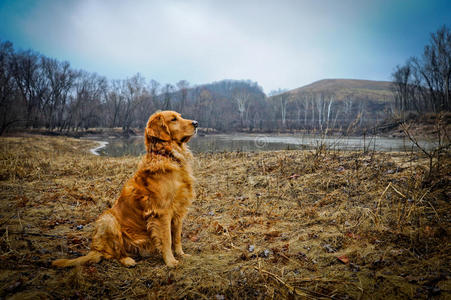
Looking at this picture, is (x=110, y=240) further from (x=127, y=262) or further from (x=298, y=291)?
(x=298, y=291)

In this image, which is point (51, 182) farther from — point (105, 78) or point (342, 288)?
point (105, 78)

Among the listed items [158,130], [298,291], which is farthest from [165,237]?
[298,291]

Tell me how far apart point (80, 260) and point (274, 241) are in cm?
259

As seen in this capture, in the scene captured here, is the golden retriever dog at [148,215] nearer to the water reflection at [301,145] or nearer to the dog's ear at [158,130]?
the dog's ear at [158,130]

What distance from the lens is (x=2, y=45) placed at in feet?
112

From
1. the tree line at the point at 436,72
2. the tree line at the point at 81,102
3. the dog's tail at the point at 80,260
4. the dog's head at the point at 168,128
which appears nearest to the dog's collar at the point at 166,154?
the dog's head at the point at 168,128

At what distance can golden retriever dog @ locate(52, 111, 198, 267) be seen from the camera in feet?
8.96

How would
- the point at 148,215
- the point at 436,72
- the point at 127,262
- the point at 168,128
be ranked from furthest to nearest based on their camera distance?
1. the point at 436,72
2. the point at 168,128
3. the point at 148,215
4. the point at 127,262

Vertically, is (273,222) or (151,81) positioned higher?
(151,81)

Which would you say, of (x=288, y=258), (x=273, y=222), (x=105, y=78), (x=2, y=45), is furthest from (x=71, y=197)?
(x=105, y=78)

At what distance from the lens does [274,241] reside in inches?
127

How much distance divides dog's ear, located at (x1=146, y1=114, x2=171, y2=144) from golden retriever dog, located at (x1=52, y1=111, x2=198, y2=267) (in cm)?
22

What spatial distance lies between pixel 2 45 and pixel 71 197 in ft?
155

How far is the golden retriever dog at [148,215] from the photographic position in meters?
Answer: 2.73
